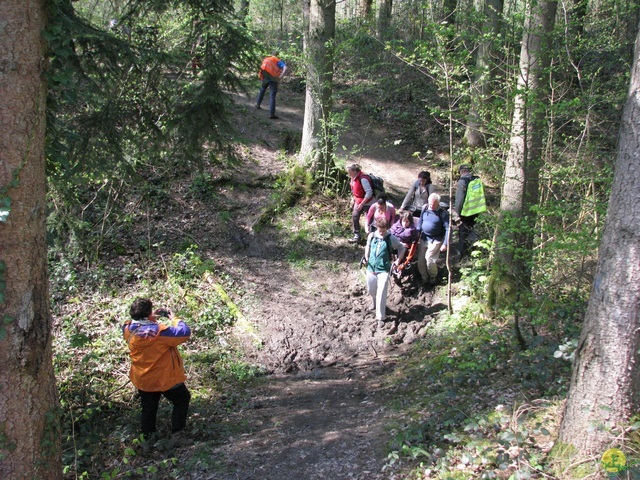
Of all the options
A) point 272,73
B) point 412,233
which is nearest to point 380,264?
point 412,233

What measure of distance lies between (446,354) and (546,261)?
76.2 inches

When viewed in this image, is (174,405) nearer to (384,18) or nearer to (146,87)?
(146,87)

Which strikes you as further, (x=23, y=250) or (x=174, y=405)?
(x=174, y=405)

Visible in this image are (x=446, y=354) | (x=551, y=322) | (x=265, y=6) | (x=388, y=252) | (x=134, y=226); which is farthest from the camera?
(x=265, y=6)

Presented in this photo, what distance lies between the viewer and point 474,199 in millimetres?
9445

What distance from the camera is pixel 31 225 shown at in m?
4.14

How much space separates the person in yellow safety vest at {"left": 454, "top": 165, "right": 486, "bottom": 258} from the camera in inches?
382

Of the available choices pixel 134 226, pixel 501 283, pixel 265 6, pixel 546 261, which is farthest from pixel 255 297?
pixel 265 6

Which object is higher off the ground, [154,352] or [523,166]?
[523,166]

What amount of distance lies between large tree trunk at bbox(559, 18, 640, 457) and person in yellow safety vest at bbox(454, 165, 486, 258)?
5.87 m

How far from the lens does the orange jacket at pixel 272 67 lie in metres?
15.1

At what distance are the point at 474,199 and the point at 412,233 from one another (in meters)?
1.35

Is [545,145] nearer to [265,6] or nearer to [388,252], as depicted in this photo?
[388,252]

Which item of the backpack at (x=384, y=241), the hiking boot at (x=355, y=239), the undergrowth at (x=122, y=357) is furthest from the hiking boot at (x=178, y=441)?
the hiking boot at (x=355, y=239)
